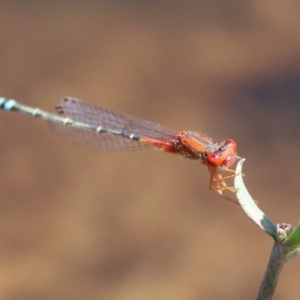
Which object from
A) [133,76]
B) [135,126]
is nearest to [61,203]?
[133,76]

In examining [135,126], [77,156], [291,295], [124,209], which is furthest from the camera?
[77,156]

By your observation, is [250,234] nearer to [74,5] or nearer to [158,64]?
[158,64]

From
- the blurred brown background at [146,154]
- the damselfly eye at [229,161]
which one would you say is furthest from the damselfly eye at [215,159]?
the blurred brown background at [146,154]

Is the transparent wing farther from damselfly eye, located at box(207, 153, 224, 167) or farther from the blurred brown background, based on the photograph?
the blurred brown background

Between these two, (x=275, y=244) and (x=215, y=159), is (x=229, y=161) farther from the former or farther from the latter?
(x=275, y=244)

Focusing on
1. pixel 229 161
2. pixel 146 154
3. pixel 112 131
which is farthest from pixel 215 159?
pixel 146 154
